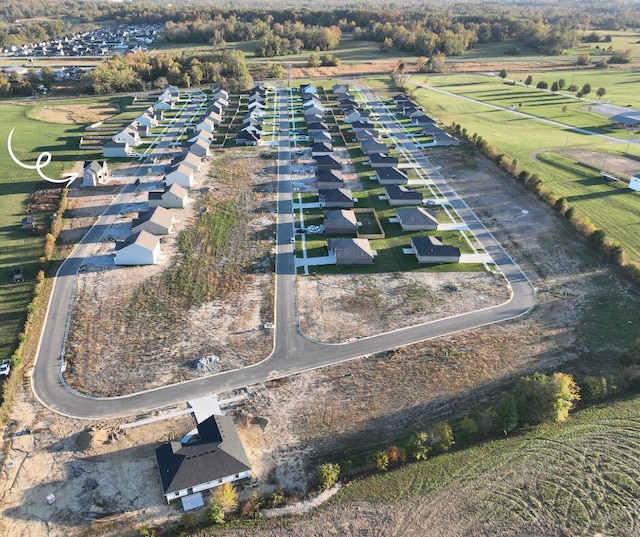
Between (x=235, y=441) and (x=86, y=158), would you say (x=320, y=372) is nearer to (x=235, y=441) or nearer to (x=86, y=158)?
(x=235, y=441)

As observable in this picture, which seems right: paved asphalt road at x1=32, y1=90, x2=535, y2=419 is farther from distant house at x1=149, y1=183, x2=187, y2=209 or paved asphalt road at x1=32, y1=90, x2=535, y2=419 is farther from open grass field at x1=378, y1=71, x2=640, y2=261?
open grass field at x1=378, y1=71, x2=640, y2=261

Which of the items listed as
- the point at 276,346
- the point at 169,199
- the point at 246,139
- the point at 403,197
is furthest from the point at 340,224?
the point at 246,139

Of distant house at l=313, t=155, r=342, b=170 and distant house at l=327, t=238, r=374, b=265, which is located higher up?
distant house at l=313, t=155, r=342, b=170

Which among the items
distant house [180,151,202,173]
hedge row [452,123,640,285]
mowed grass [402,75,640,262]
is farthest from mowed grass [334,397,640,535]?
distant house [180,151,202,173]

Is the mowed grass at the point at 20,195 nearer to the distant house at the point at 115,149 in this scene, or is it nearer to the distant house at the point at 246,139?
the distant house at the point at 115,149

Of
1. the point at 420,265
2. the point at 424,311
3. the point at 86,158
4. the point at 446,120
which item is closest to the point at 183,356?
the point at 424,311

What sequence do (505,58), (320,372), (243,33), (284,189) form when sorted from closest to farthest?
(320,372), (284,189), (505,58), (243,33)

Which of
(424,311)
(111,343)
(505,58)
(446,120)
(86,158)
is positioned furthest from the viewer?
(505,58)
